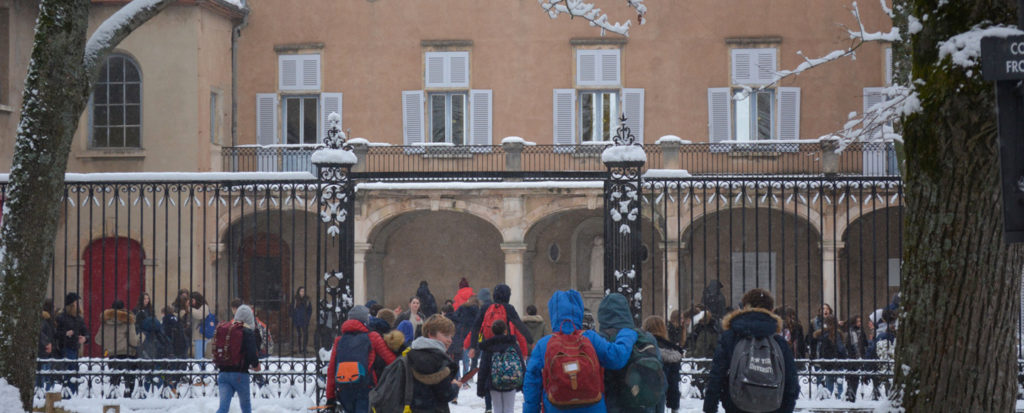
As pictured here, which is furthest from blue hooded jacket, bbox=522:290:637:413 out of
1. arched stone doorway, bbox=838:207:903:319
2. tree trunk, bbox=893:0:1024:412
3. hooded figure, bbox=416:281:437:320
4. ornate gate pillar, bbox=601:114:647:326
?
arched stone doorway, bbox=838:207:903:319

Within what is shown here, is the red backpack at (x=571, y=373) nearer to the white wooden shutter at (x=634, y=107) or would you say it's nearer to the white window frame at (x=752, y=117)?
the white wooden shutter at (x=634, y=107)

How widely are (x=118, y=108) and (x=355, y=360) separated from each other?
16.1m

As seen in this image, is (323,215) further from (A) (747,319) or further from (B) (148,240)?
(B) (148,240)

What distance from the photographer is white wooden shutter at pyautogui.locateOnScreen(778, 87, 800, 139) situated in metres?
24.4

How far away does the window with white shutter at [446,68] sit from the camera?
24.9 metres

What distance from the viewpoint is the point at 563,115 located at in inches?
974

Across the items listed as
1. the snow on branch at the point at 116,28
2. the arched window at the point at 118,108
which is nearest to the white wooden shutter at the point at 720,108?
the arched window at the point at 118,108

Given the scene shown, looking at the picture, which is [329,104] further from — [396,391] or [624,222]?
[396,391]

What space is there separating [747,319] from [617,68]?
17847 mm

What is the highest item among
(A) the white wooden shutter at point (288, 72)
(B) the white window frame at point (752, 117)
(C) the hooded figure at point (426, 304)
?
(A) the white wooden shutter at point (288, 72)

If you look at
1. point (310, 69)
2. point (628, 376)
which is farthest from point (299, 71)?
point (628, 376)

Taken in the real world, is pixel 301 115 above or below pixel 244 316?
above

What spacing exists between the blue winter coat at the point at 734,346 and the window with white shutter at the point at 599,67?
57.9 feet

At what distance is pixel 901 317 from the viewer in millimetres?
6293
